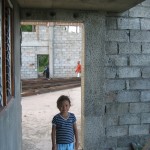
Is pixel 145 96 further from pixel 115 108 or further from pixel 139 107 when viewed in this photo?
pixel 115 108

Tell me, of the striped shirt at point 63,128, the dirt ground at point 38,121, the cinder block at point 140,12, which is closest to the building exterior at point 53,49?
the dirt ground at point 38,121

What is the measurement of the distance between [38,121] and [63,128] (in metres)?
5.89

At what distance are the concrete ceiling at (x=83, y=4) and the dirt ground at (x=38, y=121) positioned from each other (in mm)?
3035

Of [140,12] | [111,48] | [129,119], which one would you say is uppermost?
[140,12]

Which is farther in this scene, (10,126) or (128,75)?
(128,75)

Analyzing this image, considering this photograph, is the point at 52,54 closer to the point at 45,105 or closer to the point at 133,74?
the point at 45,105

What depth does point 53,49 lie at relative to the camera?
961 inches

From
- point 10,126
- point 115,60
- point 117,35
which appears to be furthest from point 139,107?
point 10,126

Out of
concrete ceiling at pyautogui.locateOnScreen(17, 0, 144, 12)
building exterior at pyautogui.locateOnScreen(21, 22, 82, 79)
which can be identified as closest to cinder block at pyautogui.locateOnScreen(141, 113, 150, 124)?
A: concrete ceiling at pyautogui.locateOnScreen(17, 0, 144, 12)

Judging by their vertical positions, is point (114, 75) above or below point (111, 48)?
below

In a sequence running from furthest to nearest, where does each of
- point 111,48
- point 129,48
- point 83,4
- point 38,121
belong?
1. point 38,121
2. point 129,48
3. point 111,48
4. point 83,4

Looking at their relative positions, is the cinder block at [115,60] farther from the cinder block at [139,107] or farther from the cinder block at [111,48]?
the cinder block at [139,107]

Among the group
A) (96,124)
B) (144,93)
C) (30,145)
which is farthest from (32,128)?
(144,93)

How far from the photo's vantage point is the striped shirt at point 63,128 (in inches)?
167
